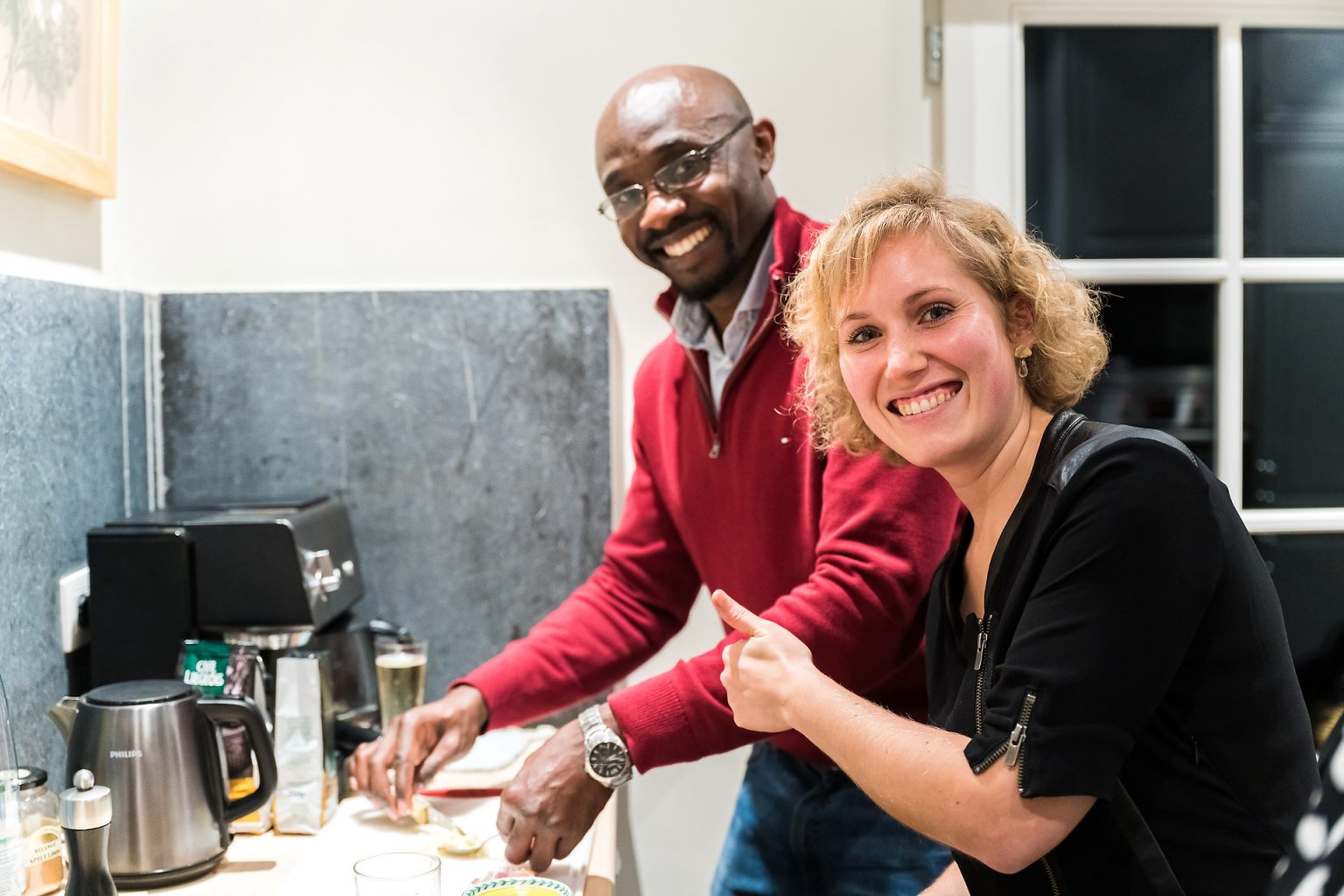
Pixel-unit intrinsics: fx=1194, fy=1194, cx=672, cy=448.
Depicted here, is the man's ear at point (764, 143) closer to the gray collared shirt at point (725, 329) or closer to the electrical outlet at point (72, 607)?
the gray collared shirt at point (725, 329)

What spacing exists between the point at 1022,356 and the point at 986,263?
0.10 meters

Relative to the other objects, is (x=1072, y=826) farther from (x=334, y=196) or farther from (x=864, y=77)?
(x=334, y=196)

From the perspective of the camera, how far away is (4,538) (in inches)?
58.6

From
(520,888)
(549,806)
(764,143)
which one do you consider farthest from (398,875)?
(764,143)

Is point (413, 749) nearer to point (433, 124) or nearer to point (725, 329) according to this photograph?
point (725, 329)

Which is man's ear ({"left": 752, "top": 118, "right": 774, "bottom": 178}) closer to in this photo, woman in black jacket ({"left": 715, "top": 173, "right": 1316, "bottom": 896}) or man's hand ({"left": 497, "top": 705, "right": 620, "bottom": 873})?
woman in black jacket ({"left": 715, "top": 173, "right": 1316, "bottom": 896})

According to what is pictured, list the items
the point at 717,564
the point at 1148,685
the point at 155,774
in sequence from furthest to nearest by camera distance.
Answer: the point at 717,564 < the point at 155,774 < the point at 1148,685

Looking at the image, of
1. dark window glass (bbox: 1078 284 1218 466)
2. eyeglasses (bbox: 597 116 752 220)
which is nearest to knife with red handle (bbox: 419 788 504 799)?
eyeglasses (bbox: 597 116 752 220)

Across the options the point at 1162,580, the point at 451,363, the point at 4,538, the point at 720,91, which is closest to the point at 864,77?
the point at 720,91

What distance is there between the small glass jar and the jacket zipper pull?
995mm

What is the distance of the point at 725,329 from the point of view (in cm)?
178

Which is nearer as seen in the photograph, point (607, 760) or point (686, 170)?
point (607, 760)

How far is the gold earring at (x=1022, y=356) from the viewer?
122 cm

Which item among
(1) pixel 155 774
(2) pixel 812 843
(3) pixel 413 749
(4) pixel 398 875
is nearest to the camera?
(4) pixel 398 875
